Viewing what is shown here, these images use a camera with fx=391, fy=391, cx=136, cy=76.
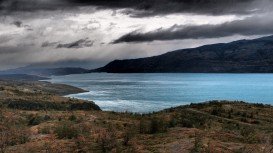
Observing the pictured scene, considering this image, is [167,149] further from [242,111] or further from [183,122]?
[242,111]

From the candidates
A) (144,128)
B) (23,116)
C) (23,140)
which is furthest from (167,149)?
(23,116)

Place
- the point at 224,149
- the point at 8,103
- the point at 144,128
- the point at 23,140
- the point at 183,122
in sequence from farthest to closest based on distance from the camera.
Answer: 1. the point at 8,103
2. the point at 183,122
3. the point at 144,128
4. the point at 23,140
5. the point at 224,149

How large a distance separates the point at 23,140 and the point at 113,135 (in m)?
9.62

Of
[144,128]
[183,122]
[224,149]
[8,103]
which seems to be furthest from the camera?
[8,103]

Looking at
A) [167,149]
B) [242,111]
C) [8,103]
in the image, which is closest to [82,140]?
[167,149]

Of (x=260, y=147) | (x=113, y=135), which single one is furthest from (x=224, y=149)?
(x=113, y=135)

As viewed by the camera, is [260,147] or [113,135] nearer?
[260,147]

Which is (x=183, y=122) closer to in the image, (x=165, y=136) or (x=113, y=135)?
(x=165, y=136)

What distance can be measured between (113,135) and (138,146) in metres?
1.98

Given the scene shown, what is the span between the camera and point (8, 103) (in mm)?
88500


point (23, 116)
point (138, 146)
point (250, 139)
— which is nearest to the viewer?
point (138, 146)

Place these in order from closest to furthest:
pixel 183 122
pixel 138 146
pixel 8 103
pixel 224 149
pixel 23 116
Result: pixel 224 149
pixel 138 146
pixel 183 122
pixel 23 116
pixel 8 103

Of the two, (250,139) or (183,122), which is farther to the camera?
(183,122)

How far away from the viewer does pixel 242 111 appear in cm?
6662
